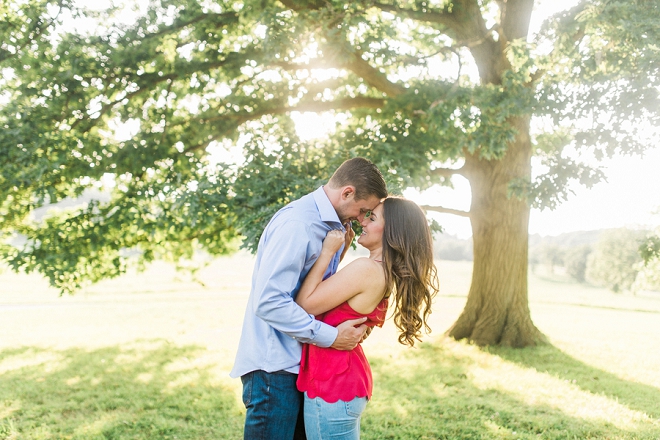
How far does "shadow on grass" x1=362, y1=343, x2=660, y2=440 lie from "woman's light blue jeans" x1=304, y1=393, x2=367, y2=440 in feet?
11.2

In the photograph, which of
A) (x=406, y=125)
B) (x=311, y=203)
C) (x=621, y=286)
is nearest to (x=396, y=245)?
(x=311, y=203)

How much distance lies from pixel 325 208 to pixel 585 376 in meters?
8.17

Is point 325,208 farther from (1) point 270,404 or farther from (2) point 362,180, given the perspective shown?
(1) point 270,404

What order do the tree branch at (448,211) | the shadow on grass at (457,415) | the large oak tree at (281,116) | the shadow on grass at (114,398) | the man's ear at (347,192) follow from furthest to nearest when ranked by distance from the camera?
the tree branch at (448,211) → the large oak tree at (281,116) → the shadow on grass at (114,398) → the shadow on grass at (457,415) → the man's ear at (347,192)

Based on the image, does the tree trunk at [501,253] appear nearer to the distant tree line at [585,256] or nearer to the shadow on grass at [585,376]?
the shadow on grass at [585,376]

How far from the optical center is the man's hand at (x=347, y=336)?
2.69 m

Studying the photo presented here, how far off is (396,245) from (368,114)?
9.03 meters

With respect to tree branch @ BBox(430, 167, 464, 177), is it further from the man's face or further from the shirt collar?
the shirt collar

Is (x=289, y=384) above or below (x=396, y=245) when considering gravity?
below

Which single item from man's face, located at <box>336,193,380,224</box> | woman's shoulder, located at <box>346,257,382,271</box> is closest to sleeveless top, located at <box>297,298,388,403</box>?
woman's shoulder, located at <box>346,257,382,271</box>

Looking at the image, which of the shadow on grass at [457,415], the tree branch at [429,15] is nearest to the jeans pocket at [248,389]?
the shadow on grass at [457,415]

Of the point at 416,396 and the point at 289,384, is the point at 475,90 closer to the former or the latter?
the point at 416,396

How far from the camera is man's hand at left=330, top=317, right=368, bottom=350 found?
269 cm

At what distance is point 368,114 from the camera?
37.7 ft
